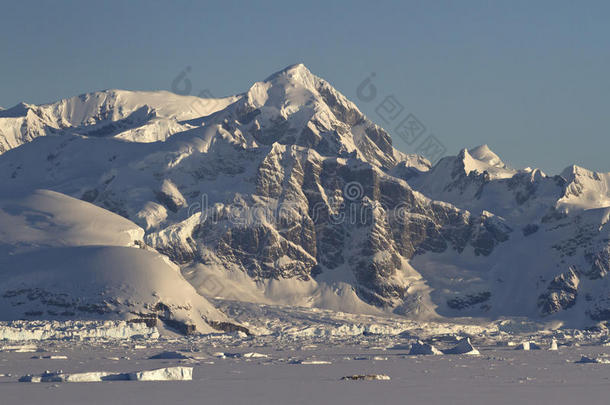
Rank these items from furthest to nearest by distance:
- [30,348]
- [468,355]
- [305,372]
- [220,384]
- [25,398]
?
[30,348], [468,355], [305,372], [220,384], [25,398]

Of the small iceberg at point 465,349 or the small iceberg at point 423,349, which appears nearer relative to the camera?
the small iceberg at point 423,349

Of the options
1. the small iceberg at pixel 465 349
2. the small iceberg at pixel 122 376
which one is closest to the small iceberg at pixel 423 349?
the small iceberg at pixel 465 349

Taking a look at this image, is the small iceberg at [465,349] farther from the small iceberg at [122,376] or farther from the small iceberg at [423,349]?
the small iceberg at [122,376]

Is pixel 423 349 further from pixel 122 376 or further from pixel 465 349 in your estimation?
pixel 122 376

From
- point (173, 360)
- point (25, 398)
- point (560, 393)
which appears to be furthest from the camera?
point (173, 360)

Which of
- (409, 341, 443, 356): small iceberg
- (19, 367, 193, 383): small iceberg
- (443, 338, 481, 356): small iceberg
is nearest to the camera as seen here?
(19, 367, 193, 383): small iceberg

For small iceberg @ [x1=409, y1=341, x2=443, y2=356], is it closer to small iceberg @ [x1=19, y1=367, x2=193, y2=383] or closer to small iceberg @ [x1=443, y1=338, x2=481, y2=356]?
small iceberg @ [x1=443, y1=338, x2=481, y2=356]

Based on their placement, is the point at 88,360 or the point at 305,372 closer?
the point at 305,372

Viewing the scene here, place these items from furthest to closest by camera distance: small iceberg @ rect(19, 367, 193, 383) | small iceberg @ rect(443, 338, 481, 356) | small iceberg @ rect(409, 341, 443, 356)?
small iceberg @ rect(443, 338, 481, 356) < small iceberg @ rect(409, 341, 443, 356) < small iceberg @ rect(19, 367, 193, 383)

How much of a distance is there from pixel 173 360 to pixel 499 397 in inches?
2613

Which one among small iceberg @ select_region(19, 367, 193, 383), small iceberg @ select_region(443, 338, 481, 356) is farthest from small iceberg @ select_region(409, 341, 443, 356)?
small iceberg @ select_region(19, 367, 193, 383)

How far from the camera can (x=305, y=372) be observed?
387 feet

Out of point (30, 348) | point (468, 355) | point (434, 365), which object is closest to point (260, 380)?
point (434, 365)

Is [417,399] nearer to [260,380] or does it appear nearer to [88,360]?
[260,380]
